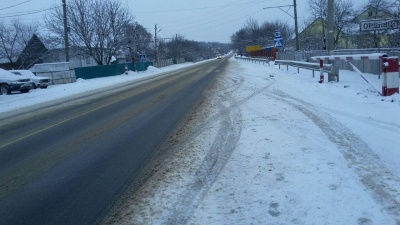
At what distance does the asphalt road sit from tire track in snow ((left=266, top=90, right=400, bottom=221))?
338 cm

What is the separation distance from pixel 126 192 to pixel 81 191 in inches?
28.1

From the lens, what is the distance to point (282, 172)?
5750mm

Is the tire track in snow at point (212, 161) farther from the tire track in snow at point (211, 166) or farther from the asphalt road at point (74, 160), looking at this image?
the asphalt road at point (74, 160)

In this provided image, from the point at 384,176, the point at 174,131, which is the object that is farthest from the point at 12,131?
the point at 384,176

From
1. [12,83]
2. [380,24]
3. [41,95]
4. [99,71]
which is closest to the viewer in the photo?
[380,24]

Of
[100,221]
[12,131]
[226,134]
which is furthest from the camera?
[12,131]

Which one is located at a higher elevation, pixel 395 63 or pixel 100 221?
pixel 395 63

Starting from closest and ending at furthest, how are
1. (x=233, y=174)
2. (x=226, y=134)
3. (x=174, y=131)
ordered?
(x=233, y=174)
(x=226, y=134)
(x=174, y=131)

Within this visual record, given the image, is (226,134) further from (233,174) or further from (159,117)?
(159,117)

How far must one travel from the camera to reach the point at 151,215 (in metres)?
4.61

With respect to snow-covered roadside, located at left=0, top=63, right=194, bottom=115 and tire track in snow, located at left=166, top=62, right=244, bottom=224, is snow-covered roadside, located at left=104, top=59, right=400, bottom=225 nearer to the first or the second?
tire track in snow, located at left=166, top=62, right=244, bottom=224

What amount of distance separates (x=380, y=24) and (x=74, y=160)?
1093 centimetres

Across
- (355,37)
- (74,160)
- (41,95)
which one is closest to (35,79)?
(41,95)

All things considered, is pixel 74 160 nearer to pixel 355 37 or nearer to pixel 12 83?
pixel 12 83
